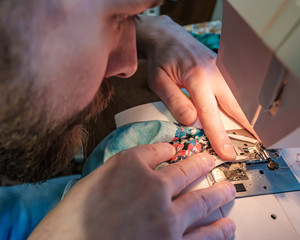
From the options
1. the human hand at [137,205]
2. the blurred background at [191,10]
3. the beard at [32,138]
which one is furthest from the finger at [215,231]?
the blurred background at [191,10]

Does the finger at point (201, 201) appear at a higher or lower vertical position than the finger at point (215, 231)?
higher

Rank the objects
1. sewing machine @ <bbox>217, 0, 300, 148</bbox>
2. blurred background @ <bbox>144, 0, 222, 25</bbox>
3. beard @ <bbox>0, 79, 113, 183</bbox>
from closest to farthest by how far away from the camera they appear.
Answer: sewing machine @ <bbox>217, 0, 300, 148</bbox>, beard @ <bbox>0, 79, 113, 183</bbox>, blurred background @ <bbox>144, 0, 222, 25</bbox>

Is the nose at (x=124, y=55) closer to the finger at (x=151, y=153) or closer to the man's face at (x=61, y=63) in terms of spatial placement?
the man's face at (x=61, y=63)

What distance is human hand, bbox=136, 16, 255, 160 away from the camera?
961 millimetres

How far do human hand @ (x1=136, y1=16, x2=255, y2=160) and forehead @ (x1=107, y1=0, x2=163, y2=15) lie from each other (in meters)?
0.50

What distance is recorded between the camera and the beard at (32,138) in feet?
1.95

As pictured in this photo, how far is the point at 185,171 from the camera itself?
0.79m

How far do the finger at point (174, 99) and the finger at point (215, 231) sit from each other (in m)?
0.41

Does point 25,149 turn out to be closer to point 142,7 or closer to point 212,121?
point 142,7

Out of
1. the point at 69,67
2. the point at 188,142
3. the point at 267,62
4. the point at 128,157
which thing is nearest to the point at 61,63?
the point at 69,67

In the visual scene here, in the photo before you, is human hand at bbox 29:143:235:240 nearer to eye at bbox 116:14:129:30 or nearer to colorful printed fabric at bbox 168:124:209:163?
colorful printed fabric at bbox 168:124:209:163

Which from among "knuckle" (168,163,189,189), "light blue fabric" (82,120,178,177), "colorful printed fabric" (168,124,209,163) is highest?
"knuckle" (168,163,189,189)

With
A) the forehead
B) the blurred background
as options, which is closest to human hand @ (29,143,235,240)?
the forehead

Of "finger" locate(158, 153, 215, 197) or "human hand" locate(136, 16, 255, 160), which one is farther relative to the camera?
"human hand" locate(136, 16, 255, 160)
